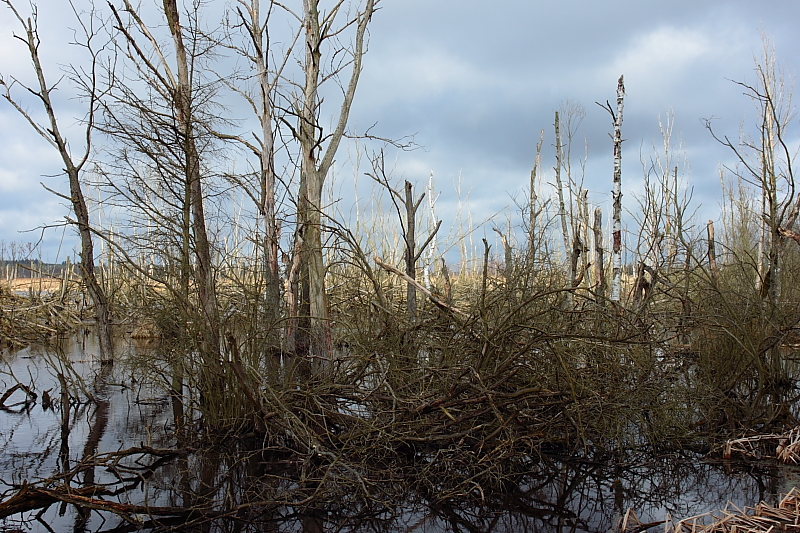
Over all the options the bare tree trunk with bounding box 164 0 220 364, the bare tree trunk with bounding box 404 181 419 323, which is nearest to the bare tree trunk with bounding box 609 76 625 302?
the bare tree trunk with bounding box 404 181 419 323

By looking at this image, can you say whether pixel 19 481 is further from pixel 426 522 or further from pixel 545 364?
pixel 545 364

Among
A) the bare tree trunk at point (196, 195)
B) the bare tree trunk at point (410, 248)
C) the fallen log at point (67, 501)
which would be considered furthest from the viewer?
the bare tree trunk at point (410, 248)

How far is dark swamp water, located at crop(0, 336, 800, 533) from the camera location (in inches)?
194

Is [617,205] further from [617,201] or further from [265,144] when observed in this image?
[265,144]

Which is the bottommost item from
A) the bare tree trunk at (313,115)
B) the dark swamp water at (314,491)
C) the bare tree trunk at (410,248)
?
the dark swamp water at (314,491)

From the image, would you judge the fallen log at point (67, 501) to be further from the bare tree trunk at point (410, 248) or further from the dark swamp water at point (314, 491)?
the bare tree trunk at point (410, 248)

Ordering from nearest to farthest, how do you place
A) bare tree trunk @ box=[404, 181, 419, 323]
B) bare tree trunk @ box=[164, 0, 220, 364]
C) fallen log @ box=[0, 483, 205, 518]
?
fallen log @ box=[0, 483, 205, 518] < bare tree trunk @ box=[164, 0, 220, 364] < bare tree trunk @ box=[404, 181, 419, 323]

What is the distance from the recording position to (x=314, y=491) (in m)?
5.34

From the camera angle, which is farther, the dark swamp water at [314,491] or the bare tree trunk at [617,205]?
the bare tree trunk at [617,205]

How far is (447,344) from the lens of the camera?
242 inches

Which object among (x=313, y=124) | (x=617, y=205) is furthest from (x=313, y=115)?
(x=617, y=205)

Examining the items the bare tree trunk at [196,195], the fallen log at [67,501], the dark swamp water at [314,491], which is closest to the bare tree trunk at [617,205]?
the dark swamp water at [314,491]

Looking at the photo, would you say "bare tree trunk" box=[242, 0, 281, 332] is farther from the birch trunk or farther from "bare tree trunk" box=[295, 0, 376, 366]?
the birch trunk

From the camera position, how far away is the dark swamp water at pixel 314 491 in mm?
4926
